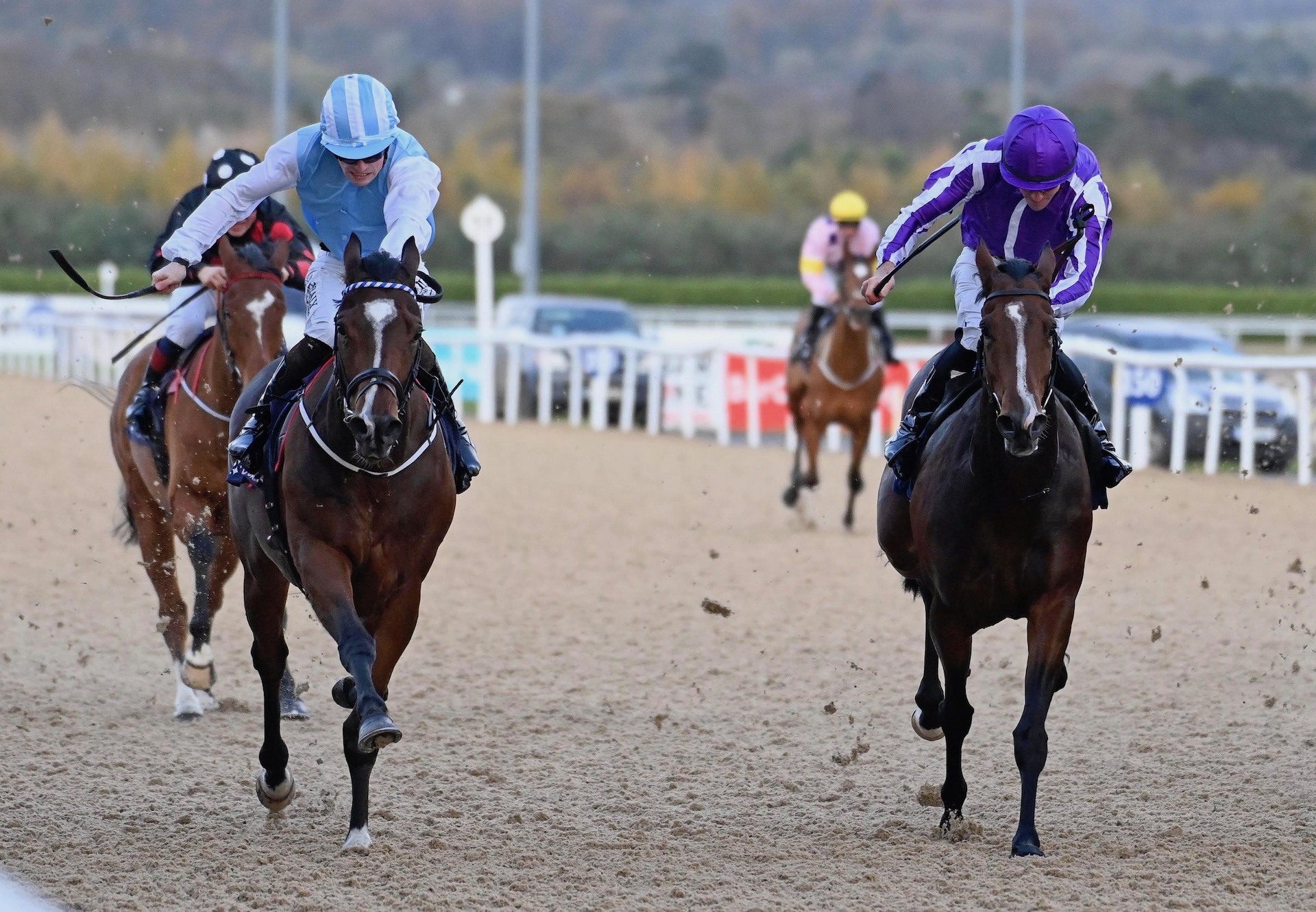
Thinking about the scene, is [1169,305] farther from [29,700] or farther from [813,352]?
[29,700]

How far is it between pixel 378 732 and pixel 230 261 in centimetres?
306

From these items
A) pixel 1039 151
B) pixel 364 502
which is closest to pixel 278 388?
pixel 364 502

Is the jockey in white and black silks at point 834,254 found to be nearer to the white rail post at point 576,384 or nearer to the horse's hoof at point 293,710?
the horse's hoof at point 293,710

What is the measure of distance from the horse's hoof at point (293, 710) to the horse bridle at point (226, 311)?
1320mm

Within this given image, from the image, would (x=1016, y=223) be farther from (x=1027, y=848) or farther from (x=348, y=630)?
(x=348, y=630)

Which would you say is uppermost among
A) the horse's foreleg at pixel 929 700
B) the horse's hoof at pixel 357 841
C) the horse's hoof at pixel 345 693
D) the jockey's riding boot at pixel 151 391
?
the jockey's riding boot at pixel 151 391

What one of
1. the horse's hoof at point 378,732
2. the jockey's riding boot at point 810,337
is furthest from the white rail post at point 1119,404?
the horse's hoof at point 378,732

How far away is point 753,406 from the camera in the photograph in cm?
2016

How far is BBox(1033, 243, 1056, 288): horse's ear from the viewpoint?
17.5 ft

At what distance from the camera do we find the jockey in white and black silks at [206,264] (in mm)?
7891

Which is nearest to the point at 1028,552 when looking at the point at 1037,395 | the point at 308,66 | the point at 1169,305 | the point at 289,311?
the point at 1037,395

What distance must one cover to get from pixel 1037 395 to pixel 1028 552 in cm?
61

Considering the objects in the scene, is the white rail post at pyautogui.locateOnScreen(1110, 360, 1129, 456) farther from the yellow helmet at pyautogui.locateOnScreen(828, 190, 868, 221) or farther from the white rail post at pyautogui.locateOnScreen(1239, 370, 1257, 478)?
the yellow helmet at pyautogui.locateOnScreen(828, 190, 868, 221)

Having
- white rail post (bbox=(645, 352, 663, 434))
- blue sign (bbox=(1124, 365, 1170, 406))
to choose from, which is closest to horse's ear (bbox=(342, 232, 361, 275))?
blue sign (bbox=(1124, 365, 1170, 406))
